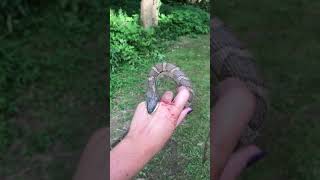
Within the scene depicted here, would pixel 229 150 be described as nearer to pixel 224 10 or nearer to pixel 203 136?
pixel 203 136

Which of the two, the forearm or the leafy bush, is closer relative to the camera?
the forearm

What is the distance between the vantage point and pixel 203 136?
155 centimetres

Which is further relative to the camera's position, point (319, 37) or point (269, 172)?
point (319, 37)

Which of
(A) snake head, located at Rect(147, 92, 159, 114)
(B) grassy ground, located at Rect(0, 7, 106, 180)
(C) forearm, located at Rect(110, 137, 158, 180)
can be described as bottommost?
(B) grassy ground, located at Rect(0, 7, 106, 180)

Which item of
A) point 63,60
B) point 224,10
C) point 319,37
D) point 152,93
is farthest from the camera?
point 319,37

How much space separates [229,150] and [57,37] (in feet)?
3.63

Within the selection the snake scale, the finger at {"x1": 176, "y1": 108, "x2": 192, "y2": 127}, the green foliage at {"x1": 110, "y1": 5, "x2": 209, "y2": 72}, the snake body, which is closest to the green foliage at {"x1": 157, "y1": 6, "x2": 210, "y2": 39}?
the green foliage at {"x1": 110, "y1": 5, "x2": 209, "y2": 72}

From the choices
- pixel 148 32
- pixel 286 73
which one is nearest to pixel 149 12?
pixel 148 32

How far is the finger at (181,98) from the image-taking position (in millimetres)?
1421

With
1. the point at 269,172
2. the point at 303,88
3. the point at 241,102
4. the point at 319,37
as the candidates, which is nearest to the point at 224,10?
the point at 241,102

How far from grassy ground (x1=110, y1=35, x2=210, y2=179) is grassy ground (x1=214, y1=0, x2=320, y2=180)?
233mm

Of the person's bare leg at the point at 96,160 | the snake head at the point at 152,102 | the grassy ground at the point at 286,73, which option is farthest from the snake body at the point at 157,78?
the grassy ground at the point at 286,73

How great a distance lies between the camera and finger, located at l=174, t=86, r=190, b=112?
1.42 meters

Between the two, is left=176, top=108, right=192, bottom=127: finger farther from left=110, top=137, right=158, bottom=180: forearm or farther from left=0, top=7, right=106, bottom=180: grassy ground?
left=0, top=7, right=106, bottom=180: grassy ground
